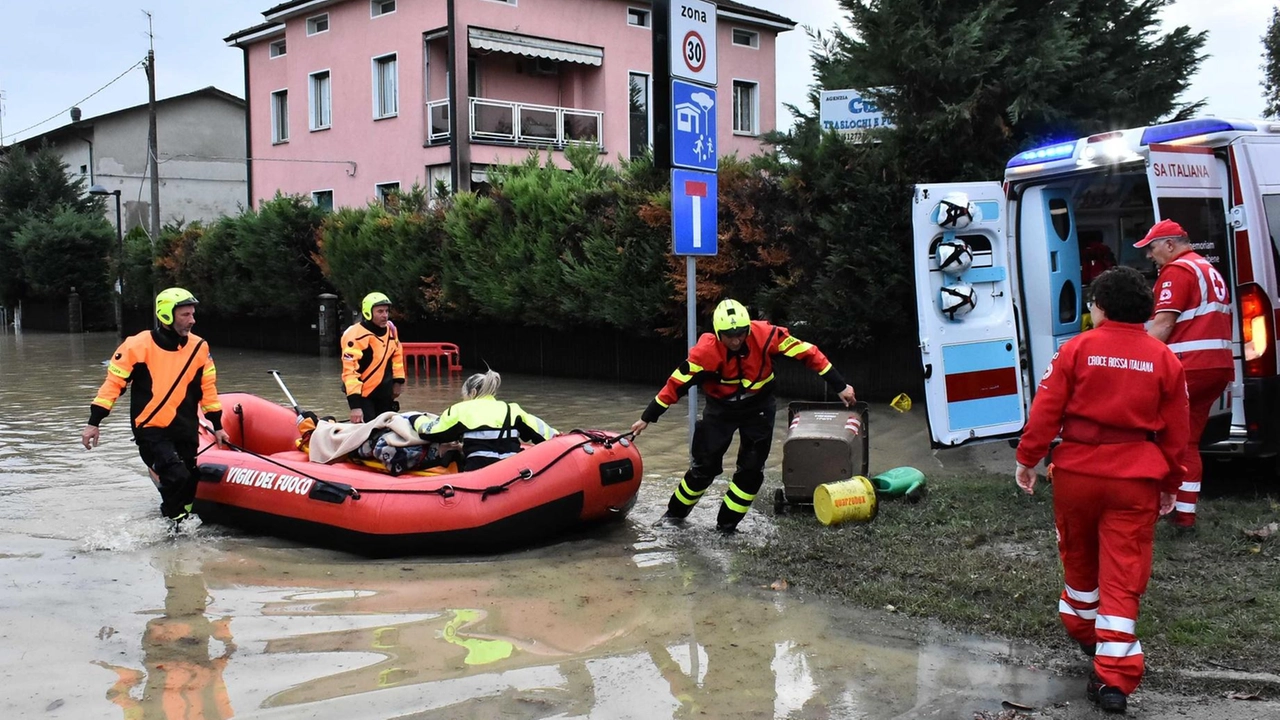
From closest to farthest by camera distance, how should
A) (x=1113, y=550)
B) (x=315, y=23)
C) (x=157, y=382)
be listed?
(x=1113, y=550), (x=157, y=382), (x=315, y=23)

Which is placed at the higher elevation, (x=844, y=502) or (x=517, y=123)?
(x=517, y=123)

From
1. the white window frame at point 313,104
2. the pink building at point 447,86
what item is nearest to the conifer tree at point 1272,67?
the pink building at point 447,86

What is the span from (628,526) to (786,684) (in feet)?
10.7

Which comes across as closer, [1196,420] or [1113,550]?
[1113,550]

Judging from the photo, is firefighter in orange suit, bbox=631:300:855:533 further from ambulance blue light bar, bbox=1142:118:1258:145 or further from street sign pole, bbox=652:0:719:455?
ambulance blue light bar, bbox=1142:118:1258:145

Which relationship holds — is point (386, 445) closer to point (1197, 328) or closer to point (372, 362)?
point (372, 362)

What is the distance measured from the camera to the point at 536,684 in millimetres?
4816

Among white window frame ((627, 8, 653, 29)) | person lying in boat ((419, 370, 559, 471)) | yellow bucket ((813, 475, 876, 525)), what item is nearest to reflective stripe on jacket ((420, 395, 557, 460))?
person lying in boat ((419, 370, 559, 471))

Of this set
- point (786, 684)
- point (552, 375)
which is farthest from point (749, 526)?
point (552, 375)

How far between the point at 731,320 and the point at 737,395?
2.09ft

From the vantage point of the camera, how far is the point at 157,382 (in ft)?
25.0

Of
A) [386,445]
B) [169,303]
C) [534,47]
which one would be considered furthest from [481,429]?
[534,47]

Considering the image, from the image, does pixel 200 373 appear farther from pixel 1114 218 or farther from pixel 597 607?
pixel 1114 218

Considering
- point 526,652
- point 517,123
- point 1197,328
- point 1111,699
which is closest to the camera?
point 1111,699
